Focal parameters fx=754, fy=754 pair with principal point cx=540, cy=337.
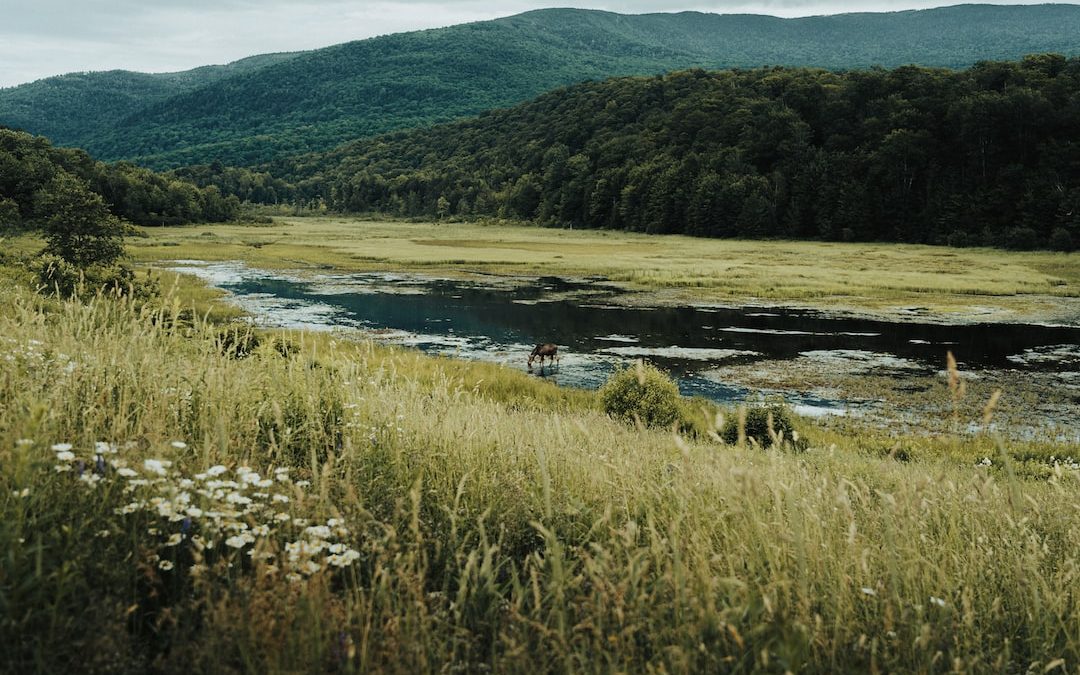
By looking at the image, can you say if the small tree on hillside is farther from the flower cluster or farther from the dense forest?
the dense forest

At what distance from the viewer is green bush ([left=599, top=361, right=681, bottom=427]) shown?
16469mm

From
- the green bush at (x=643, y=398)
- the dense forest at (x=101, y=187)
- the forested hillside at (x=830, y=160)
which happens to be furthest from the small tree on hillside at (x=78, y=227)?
the forested hillside at (x=830, y=160)

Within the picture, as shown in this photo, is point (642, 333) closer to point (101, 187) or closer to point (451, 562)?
point (451, 562)

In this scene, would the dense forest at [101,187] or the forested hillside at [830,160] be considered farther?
the forested hillside at [830,160]

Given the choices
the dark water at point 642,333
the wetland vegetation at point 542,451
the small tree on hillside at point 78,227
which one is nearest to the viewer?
the wetland vegetation at point 542,451

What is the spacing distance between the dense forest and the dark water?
3488 centimetres

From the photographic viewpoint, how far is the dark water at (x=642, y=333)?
27.0 metres

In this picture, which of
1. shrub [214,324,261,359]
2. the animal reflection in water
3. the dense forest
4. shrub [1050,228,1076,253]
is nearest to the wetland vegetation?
shrub [214,324,261,359]

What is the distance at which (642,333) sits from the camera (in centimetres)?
3328

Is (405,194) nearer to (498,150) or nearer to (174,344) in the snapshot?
(498,150)

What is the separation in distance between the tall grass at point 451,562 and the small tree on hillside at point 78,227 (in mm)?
23723

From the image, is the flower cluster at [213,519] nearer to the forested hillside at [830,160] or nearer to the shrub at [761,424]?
the shrub at [761,424]

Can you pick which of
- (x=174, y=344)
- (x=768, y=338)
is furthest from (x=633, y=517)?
(x=768, y=338)

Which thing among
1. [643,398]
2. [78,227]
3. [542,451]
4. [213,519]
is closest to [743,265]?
[643,398]
